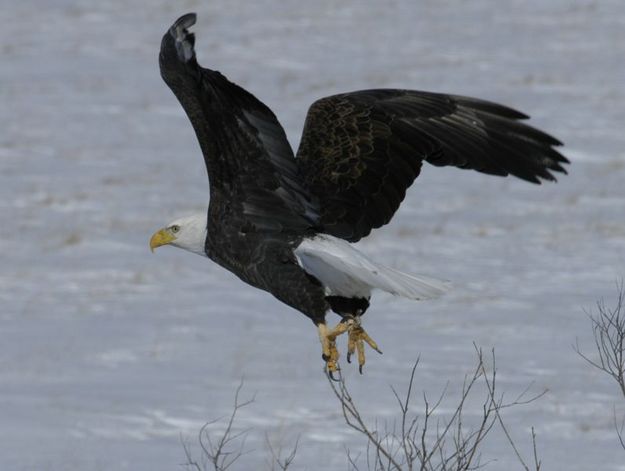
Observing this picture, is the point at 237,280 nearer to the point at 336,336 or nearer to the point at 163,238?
the point at 163,238

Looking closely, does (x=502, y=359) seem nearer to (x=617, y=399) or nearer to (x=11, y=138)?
(x=617, y=399)

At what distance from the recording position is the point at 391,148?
21.1ft

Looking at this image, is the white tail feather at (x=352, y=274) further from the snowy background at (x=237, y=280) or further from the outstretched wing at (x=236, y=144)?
the snowy background at (x=237, y=280)

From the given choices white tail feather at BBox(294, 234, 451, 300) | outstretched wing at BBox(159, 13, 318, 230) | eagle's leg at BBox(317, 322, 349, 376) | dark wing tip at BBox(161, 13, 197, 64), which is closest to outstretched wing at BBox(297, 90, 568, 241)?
outstretched wing at BBox(159, 13, 318, 230)

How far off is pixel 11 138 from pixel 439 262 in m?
7.32

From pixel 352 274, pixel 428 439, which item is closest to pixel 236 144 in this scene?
pixel 352 274

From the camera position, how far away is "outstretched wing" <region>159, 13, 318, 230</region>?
5.49 metres

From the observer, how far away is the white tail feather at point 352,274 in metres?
5.59

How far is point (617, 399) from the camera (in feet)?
31.5

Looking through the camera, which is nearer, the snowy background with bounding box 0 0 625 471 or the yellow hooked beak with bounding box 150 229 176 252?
the yellow hooked beak with bounding box 150 229 176 252

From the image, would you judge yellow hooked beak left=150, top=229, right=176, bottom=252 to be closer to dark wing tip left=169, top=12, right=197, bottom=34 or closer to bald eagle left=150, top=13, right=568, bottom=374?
bald eagle left=150, top=13, right=568, bottom=374

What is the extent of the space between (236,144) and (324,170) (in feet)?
2.17

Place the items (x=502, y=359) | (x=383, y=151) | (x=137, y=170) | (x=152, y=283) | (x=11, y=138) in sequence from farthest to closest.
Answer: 1. (x=11, y=138)
2. (x=137, y=170)
3. (x=152, y=283)
4. (x=502, y=359)
5. (x=383, y=151)

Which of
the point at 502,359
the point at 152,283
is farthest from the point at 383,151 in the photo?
the point at 152,283
